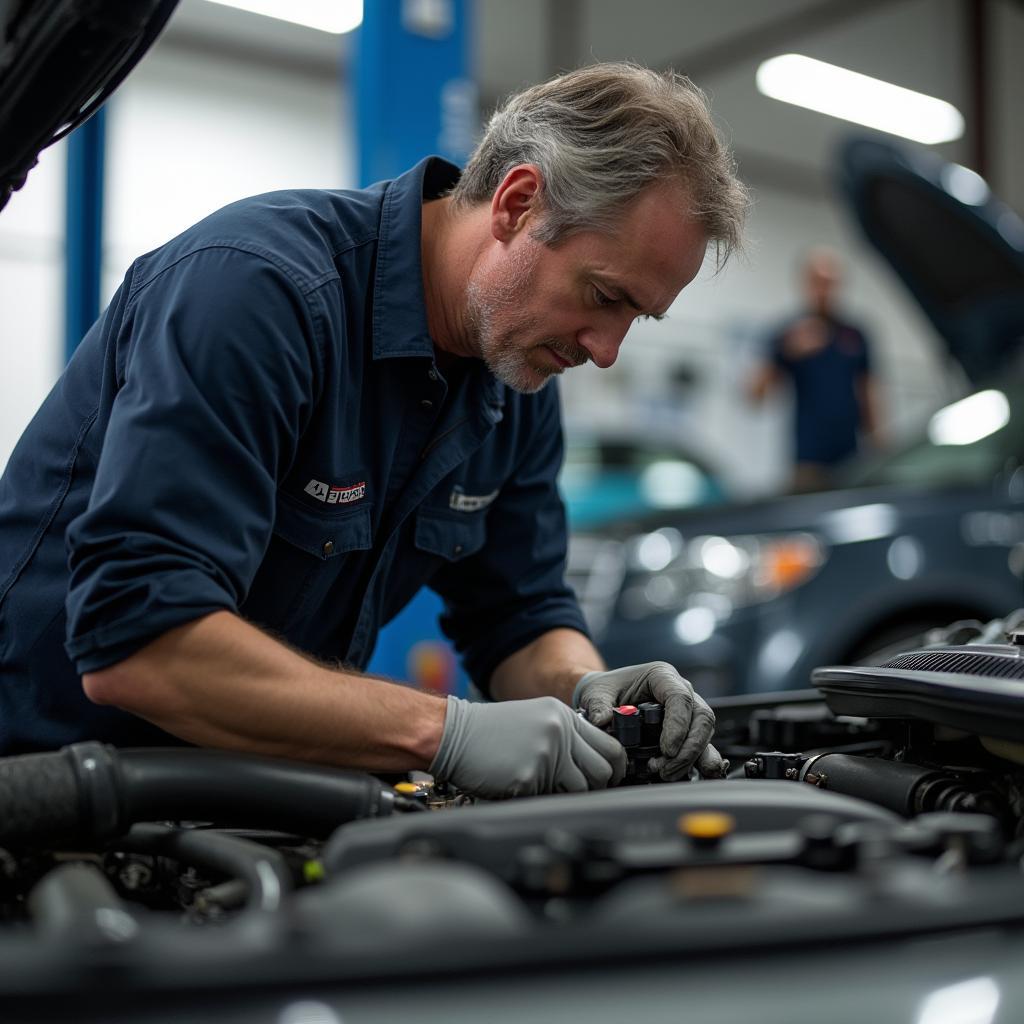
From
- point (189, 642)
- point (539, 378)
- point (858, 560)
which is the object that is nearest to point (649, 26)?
point (858, 560)

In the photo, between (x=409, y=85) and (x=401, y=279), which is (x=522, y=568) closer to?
(x=401, y=279)

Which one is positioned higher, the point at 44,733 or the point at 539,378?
the point at 539,378

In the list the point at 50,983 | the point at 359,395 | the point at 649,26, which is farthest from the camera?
the point at 649,26

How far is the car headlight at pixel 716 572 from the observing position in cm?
326

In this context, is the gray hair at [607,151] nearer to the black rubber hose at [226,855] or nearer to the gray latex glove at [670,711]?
the gray latex glove at [670,711]

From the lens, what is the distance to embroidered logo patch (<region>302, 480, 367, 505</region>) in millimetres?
1418

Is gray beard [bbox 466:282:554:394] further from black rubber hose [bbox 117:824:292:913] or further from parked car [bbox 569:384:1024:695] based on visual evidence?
parked car [bbox 569:384:1024:695]

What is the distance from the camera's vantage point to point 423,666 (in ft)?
11.8

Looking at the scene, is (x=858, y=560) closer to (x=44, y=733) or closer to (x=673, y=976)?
(x=44, y=733)

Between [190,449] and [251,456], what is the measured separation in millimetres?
65

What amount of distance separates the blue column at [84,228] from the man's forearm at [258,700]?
2402 millimetres

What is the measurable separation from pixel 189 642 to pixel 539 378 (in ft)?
2.00

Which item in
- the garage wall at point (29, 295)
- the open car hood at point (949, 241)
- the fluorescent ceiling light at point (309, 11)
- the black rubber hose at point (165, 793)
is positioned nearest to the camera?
the black rubber hose at point (165, 793)

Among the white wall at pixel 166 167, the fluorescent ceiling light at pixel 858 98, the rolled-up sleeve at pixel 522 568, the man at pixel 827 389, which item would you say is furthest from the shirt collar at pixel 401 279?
the fluorescent ceiling light at pixel 858 98
